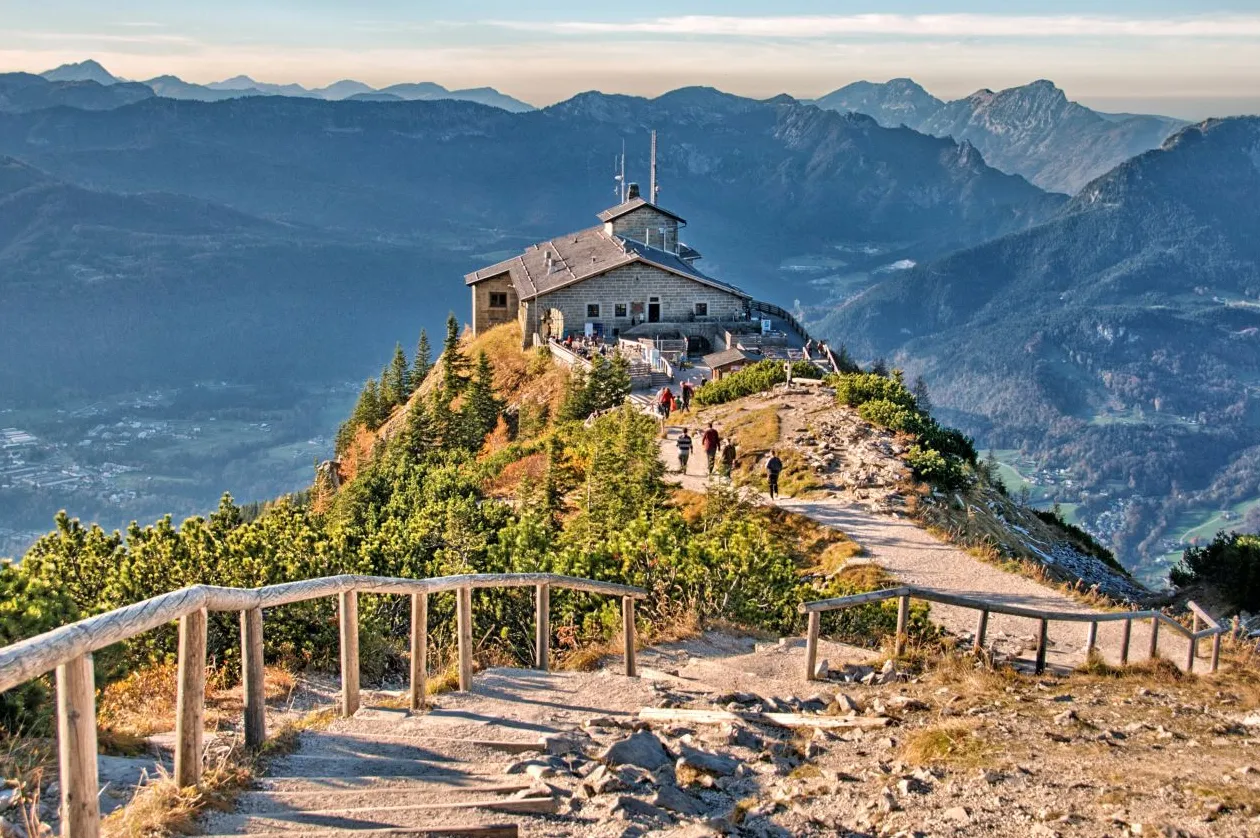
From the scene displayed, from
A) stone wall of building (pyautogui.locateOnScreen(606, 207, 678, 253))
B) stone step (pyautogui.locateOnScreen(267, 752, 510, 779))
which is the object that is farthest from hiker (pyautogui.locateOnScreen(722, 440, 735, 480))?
stone wall of building (pyautogui.locateOnScreen(606, 207, 678, 253))

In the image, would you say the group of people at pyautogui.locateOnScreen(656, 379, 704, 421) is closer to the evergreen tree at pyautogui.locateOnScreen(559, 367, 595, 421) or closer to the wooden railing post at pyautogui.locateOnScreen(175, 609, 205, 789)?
the evergreen tree at pyautogui.locateOnScreen(559, 367, 595, 421)

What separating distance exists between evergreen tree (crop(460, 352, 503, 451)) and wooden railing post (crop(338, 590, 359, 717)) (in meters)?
36.1

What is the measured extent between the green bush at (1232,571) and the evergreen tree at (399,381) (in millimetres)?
41968

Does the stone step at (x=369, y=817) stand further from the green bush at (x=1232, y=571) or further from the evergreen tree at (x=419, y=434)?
the evergreen tree at (x=419, y=434)

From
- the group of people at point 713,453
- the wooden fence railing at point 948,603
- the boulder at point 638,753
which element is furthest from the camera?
the group of people at point 713,453

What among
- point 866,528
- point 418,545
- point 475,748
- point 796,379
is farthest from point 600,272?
point 475,748

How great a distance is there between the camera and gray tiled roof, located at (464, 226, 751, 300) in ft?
203

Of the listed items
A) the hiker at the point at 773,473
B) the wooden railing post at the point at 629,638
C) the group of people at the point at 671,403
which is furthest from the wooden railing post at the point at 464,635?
the group of people at the point at 671,403

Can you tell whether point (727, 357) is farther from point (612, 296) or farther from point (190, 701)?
point (190, 701)

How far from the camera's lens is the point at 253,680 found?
818 cm

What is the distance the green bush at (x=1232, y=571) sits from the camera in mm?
30188

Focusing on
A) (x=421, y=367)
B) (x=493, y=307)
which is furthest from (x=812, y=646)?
(x=421, y=367)

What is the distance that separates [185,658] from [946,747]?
5337 mm

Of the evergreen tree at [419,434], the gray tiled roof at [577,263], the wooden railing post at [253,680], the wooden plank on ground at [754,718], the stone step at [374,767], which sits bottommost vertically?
the evergreen tree at [419,434]
